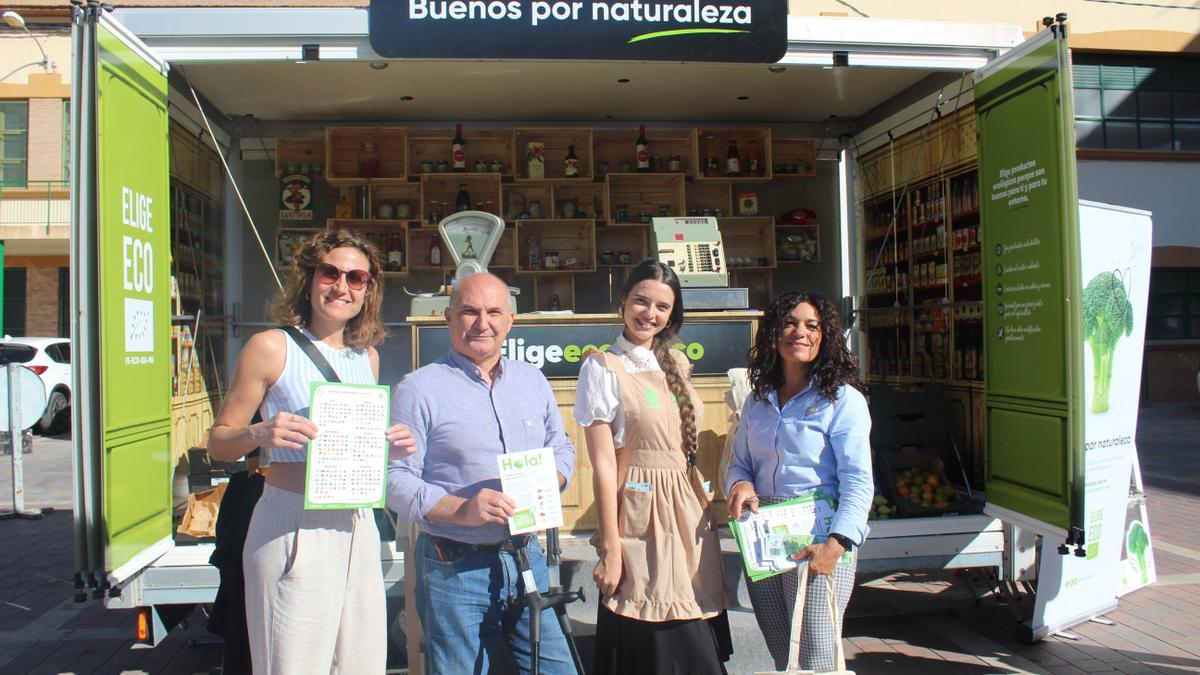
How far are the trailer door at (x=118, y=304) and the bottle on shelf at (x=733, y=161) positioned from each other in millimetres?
4777

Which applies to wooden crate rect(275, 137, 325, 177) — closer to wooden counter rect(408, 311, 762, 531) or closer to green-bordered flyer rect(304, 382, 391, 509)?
wooden counter rect(408, 311, 762, 531)

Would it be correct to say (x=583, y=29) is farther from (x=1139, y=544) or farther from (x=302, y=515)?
(x=1139, y=544)

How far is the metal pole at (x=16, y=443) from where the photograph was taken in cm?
762

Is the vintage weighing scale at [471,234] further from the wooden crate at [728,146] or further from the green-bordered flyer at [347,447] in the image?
the green-bordered flyer at [347,447]

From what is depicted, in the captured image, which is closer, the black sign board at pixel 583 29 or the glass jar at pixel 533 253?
the black sign board at pixel 583 29

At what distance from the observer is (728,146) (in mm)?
7395

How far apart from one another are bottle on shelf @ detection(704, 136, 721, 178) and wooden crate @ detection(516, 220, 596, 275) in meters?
1.09

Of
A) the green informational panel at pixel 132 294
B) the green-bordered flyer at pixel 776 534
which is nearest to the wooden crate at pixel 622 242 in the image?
the green informational panel at pixel 132 294

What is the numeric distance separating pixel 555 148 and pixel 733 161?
5.01 ft

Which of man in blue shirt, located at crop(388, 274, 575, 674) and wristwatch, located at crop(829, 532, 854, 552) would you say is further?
wristwatch, located at crop(829, 532, 854, 552)

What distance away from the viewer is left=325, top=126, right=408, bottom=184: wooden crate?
6.94 meters

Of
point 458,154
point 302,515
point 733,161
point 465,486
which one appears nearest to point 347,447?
point 302,515

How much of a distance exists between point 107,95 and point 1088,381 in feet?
14.5

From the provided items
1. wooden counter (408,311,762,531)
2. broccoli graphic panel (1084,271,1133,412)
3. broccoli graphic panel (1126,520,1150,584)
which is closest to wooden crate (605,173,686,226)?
wooden counter (408,311,762,531)
